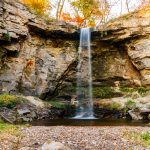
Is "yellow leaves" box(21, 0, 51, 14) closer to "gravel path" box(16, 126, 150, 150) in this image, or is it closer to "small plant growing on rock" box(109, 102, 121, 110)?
"small plant growing on rock" box(109, 102, 121, 110)

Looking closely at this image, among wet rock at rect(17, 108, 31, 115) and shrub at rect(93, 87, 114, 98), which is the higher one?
shrub at rect(93, 87, 114, 98)

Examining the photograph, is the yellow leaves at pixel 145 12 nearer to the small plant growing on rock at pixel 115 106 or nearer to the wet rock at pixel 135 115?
the small plant growing on rock at pixel 115 106

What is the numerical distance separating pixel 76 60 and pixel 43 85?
14.4 feet

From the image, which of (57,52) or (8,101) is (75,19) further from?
(8,101)

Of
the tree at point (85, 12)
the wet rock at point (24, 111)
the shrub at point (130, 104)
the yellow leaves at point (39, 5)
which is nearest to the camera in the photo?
the wet rock at point (24, 111)

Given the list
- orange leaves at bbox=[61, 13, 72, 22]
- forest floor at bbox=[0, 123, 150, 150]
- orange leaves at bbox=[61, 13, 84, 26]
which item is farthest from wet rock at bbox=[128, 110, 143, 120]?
orange leaves at bbox=[61, 13, 72, 22]

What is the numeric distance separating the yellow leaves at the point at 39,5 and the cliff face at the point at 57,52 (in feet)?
32.4

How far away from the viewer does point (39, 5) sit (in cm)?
4103

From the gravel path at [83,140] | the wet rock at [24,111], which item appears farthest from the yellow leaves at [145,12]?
the gravel path at [83,140]

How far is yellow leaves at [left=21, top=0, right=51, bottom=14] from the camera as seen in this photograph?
39375 millimetres

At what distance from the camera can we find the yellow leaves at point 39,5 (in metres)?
39.4

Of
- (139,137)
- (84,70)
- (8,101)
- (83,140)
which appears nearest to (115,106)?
(84,70)

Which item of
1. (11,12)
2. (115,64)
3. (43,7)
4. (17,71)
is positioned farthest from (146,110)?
(43,7)

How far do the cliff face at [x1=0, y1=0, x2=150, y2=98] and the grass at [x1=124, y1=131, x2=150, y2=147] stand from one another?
53.2 ft
